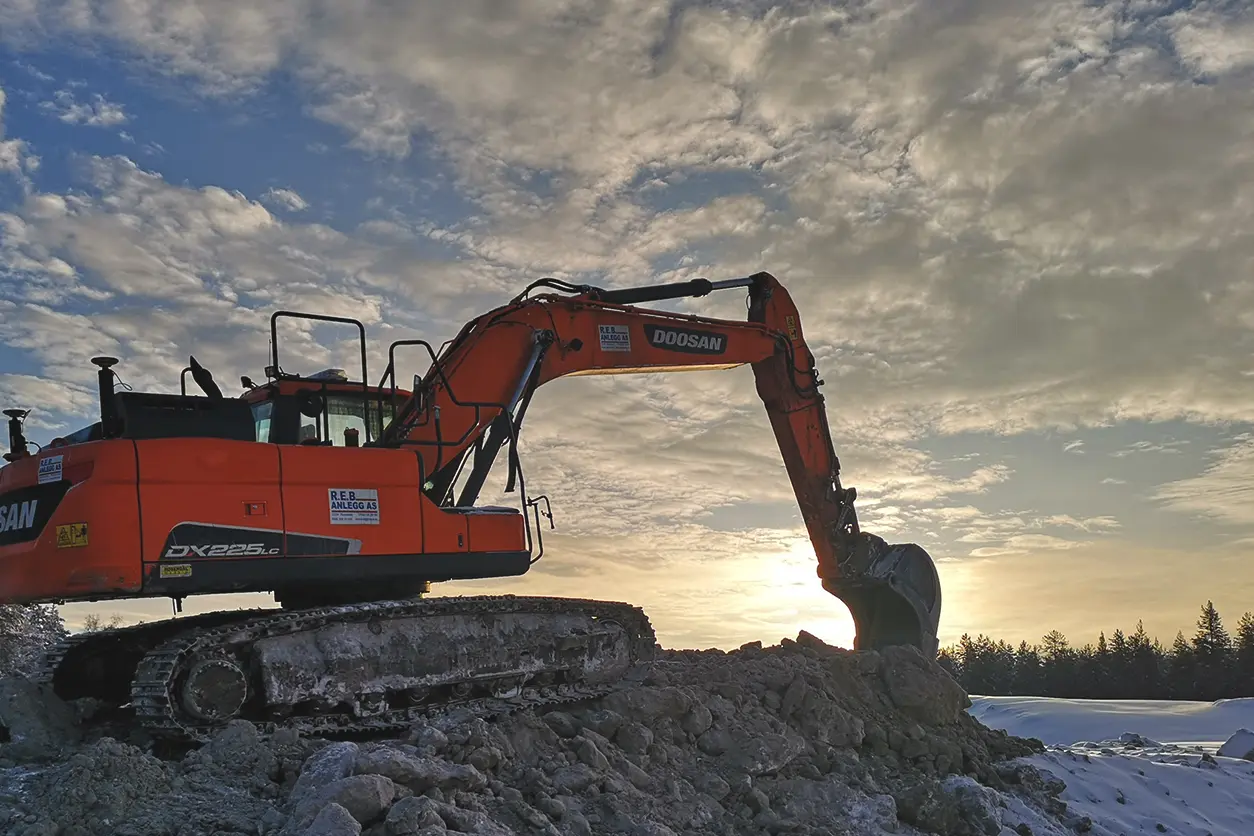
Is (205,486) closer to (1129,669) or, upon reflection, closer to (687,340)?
(687,340)

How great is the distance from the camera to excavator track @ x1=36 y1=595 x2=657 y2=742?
6.89 m

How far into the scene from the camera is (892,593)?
38.9ft

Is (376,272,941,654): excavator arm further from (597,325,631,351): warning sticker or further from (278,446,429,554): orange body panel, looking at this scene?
(278,446,429,554): orange body panel

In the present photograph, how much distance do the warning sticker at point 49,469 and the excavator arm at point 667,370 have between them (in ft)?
8.10

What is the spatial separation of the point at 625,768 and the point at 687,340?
16.4 feet

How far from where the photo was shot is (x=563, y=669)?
8.59 meters

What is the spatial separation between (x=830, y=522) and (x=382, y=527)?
5.87m

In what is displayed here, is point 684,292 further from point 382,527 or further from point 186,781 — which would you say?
point 186,781

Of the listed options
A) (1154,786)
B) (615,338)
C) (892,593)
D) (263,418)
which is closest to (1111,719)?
(1154,786)

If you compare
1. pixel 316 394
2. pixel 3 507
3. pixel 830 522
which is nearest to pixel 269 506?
pixel 316 394

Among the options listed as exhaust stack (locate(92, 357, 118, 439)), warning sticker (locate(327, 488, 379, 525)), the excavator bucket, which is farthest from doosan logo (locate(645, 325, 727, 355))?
exhaust stack (locate(92, 357, 118, 439))

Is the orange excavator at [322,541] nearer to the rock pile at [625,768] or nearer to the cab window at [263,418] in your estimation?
the cab window at [263,418]

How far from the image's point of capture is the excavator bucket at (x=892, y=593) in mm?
11805

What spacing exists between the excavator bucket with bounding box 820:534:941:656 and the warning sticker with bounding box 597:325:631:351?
3847 mm
